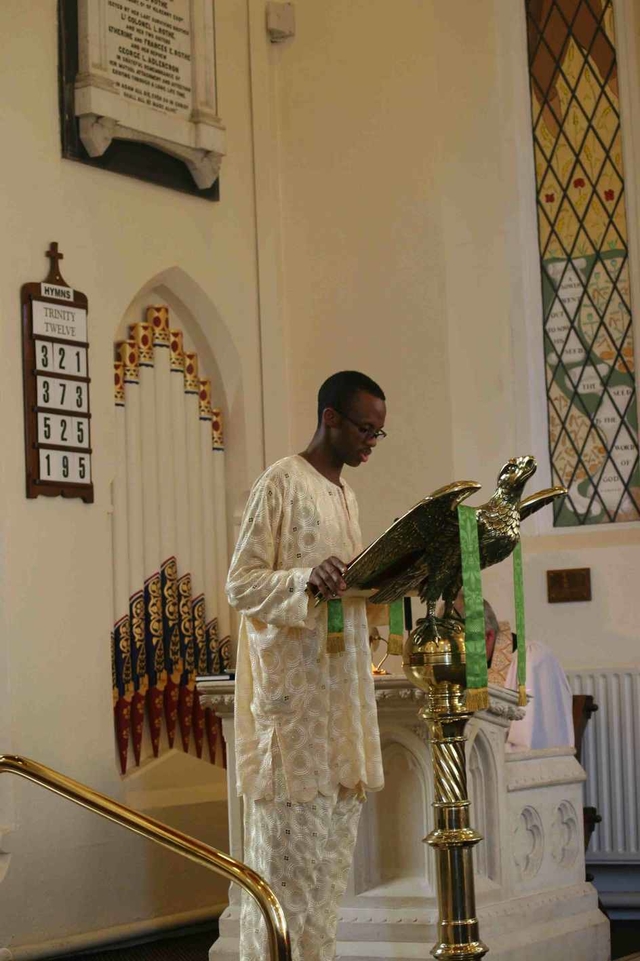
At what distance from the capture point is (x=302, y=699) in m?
3.66

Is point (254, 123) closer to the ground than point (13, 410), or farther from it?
farther from it

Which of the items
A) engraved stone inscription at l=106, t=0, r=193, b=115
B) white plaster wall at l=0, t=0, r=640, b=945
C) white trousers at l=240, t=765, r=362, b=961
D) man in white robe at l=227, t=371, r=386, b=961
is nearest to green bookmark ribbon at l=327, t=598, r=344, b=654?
man in white robe at l=227, t=371, r=386, b=961

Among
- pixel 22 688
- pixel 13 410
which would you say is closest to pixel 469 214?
pixel 13 410

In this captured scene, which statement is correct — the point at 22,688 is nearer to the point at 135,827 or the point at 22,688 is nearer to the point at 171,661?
the point at 171,661

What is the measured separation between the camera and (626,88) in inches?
293

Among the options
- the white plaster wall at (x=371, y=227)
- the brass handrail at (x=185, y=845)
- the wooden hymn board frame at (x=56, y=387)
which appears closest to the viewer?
the brass handrail at (x=185, y=845)

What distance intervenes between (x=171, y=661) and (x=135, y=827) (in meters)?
3.62

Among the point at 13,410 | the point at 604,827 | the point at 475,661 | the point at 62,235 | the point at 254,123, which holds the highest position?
the point at 254,123

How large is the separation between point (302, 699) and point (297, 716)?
0.14ft

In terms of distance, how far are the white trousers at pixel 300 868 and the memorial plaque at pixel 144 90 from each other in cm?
375

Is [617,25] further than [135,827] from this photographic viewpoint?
Yes

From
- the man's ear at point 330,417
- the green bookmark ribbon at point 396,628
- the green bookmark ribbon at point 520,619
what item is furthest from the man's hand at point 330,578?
the man's ear at point 330,417

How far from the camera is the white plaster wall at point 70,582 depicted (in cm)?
597

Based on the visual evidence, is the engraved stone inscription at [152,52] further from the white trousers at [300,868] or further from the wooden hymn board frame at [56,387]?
the white trousers at [300,868]
